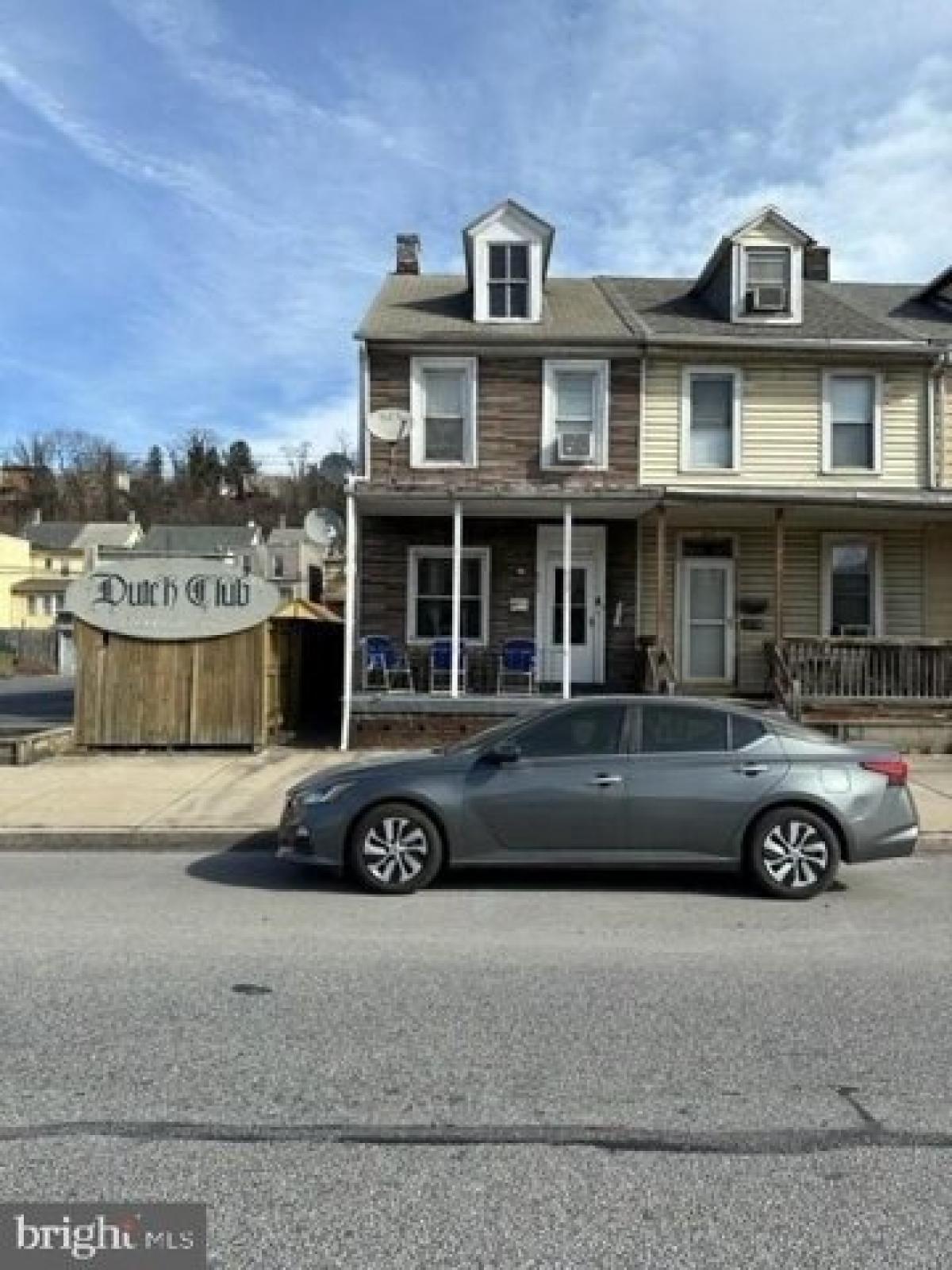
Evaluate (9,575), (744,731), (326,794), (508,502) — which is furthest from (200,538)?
(744,731)

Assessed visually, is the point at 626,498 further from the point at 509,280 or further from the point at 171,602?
the point at 171,602

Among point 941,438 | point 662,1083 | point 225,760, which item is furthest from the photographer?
point 941,438

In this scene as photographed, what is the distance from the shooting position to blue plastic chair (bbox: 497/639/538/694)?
18250 mm

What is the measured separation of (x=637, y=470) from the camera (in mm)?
18781

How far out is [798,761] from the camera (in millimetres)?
8305

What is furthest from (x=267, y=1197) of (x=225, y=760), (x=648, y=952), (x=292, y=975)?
(x=225, y=760)

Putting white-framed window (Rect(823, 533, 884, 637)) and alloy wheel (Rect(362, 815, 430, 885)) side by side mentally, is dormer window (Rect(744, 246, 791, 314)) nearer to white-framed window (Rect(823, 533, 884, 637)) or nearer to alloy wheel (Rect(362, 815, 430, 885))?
white-framed window (Rect(823, 533, 884, 637))

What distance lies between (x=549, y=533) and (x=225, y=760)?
22.6ft

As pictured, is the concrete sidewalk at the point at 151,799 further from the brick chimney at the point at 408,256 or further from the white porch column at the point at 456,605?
the brick chimney at the point at 408,256

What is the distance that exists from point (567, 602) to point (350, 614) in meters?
3.35

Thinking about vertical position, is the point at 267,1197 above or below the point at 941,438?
below

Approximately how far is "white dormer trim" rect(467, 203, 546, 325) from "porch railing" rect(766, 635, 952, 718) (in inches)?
277

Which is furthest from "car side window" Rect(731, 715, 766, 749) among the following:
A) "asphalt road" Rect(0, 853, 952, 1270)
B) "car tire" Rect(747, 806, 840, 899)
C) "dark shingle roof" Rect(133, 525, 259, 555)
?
"dark shingle roof" Rect(133, 525, 259, 555)

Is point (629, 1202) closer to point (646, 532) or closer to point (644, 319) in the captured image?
point (646, 532)
